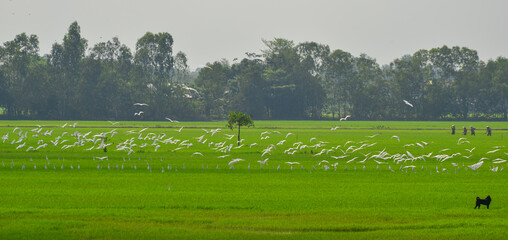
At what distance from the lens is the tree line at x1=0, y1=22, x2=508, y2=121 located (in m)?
155

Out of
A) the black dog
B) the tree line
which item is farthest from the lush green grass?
the tree line

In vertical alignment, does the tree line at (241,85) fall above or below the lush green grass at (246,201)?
above

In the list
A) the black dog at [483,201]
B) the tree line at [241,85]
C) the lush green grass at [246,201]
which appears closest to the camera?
the lush green grass at [246,201]

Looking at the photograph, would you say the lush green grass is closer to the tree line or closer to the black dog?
the black dog

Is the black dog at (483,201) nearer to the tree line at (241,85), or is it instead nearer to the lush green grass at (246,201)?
the lush green grass at (246,201)

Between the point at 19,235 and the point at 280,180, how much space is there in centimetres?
1706

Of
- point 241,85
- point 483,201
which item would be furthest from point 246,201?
point 241,85

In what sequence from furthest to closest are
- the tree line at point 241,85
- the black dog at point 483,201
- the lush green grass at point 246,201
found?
the tree line at point 241,85
the black dog at point 483,201
the lush green grass at point 246,201

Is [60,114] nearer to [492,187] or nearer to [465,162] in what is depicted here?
[465,162]

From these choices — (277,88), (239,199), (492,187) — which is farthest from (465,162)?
(277,88)

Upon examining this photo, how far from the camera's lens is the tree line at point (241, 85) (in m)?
155

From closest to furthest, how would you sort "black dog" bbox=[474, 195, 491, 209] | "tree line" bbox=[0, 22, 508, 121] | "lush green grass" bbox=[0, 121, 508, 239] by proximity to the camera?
"lush green grass" bbox=[0, 121, 508, 239], "black dog" bbox=[474, 195, 491, 209], "tree line" bbox=[0, 22, 508, 121]

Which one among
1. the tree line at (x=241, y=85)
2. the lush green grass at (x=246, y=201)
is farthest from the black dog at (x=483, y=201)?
the tree line at (x=241, y=85)

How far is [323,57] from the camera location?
6964 inches
